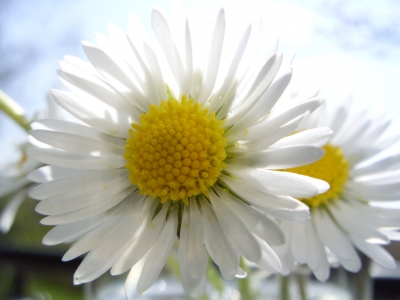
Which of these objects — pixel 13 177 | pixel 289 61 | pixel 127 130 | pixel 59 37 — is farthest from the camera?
pixel 59 37

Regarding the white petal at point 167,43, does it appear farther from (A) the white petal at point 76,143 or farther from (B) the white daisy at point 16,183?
(B) the white daisy at point 16,183

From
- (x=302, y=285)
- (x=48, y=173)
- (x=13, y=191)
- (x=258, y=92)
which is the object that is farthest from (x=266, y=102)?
(x=13, y=191)

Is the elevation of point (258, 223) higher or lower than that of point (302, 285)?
higher

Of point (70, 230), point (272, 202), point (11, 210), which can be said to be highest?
point (272, 202)

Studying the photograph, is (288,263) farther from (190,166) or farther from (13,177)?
(13,177)

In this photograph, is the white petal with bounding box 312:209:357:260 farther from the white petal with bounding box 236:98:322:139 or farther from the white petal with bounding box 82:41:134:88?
the white petal with bounding box 82:41:134:88

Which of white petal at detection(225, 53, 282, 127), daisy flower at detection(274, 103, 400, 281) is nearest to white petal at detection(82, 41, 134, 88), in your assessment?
white petal at detection(225, 53, 282, 127)

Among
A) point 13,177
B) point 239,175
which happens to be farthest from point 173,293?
point 239,175

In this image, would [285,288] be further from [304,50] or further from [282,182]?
[304,50]
